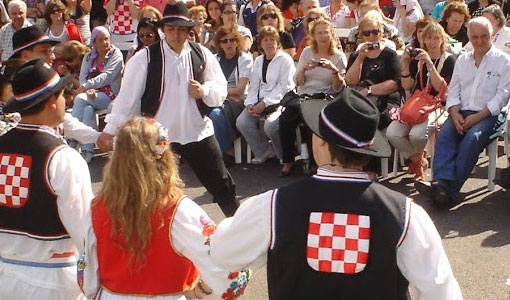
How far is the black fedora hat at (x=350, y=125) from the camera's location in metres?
2.71

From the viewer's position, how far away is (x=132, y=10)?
11086 millimetres

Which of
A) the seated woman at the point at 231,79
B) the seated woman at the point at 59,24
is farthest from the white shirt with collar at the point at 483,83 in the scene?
the seated woman at the point at 59,24

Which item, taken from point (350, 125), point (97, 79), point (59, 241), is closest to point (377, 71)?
point (97, 79)

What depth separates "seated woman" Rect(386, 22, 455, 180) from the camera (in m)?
7.48

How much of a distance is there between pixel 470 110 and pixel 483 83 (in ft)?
0.90

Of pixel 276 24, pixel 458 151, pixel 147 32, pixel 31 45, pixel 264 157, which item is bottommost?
pixel 264 157

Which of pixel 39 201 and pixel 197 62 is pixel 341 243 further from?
pixel 197 62

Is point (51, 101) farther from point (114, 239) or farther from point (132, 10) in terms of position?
point (132, 10)

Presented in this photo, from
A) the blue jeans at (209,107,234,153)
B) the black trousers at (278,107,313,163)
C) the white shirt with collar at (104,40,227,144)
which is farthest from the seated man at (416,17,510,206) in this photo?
the blue jeans at (209,107,234,153)

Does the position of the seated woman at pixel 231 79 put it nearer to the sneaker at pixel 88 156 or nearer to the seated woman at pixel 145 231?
the sneaker at pixel 88 156

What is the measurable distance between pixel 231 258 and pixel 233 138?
588 cm

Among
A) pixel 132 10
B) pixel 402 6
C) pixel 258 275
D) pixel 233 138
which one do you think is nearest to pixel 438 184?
pixel 258 275

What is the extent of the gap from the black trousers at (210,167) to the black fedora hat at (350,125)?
273 cm

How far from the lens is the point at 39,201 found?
3504 mm
